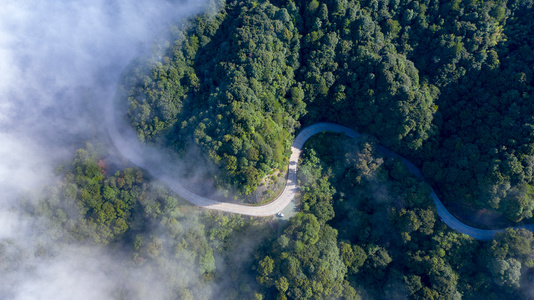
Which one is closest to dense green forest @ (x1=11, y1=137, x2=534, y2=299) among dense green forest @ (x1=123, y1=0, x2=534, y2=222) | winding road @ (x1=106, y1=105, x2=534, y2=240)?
winding road @ (x1=106, y1=105, x2=534, y2=240)

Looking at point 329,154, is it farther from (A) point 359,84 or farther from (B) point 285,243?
(B) point 285,243

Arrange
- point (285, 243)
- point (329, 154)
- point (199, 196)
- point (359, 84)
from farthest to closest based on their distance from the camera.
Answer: point (329, 154)
point (359, 84)
point (199, 196)
point (285, 243)

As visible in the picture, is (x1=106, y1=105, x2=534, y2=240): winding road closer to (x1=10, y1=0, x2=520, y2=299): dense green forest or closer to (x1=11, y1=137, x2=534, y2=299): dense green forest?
(x1=11, y1=137, x2=534, y2=299): dense green forest

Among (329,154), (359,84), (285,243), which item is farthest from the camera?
(329,154)

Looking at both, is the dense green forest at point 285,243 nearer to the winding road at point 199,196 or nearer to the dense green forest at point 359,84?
the winding road at point 199,196

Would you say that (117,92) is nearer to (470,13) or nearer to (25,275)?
(25,275)

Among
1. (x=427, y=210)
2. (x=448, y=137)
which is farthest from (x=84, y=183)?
(x=448, y=137)

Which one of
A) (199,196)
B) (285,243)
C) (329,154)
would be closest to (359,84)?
(329,154)
